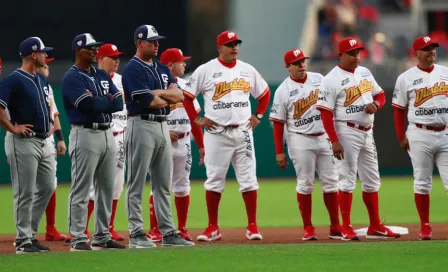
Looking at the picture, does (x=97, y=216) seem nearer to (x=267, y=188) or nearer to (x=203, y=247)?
(x=203, y=247)

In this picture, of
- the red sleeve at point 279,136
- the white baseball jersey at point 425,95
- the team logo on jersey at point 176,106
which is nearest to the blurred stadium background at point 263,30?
the team logo on jersey at point 176,106

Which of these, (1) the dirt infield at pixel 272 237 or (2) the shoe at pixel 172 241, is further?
(1) the dirt infield at pixel 272 237

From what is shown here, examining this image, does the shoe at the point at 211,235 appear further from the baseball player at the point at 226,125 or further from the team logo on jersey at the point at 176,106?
the team logo on jersey at the point at 176,106

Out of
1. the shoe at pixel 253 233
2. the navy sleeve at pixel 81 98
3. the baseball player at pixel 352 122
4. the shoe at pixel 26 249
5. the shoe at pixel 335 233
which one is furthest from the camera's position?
the shoe at pixel 335 233

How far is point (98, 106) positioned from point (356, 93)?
275cm

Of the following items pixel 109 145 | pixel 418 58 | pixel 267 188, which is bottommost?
pixel 267 188

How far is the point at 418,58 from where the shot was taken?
973cm

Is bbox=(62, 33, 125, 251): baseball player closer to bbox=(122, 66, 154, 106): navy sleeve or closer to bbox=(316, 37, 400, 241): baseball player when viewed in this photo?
bbox=(122, 66, 154, 106): navy sleeve

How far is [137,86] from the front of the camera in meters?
8.78

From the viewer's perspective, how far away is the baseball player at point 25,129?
8.78 m

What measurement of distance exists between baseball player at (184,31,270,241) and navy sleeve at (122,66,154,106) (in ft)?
4.28

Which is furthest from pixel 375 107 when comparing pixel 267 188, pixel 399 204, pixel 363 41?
pixel 363 41

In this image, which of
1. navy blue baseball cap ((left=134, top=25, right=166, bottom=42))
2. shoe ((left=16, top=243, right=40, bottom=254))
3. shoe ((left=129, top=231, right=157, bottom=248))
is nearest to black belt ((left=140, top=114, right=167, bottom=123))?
navy blue baseball cap ((left=134, top=25, right=166, bottom=42))

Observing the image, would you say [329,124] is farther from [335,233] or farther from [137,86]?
[137,86]
